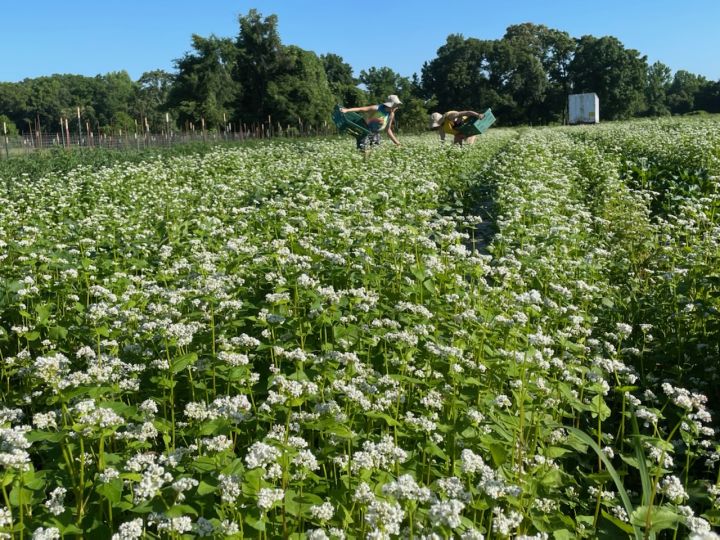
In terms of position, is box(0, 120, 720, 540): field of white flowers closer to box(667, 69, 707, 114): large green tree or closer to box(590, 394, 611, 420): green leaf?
box(590, 394, 611, 420): green leaf

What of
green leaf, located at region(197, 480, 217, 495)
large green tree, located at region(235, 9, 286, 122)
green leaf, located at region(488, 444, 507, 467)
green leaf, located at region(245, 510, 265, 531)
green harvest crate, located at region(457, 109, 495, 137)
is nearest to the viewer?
green leaf, located at region(245, 510, 265, 531)

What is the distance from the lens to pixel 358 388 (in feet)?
10.9

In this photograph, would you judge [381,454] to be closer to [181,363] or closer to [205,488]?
[205,488]

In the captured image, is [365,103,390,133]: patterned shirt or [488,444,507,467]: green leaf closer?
[488,444,507,467]: green leaf

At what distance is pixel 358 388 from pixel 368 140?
17.9 metres

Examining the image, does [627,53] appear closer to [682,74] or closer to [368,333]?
[682,74]

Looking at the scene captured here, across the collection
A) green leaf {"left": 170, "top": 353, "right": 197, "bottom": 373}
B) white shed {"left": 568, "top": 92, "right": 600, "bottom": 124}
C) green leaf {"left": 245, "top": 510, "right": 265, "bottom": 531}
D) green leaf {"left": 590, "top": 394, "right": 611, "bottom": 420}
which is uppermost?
white shed {"left": 568, "top": 92, "right": 600, "bottom": 124}

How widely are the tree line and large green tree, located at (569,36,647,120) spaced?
0.51 feet

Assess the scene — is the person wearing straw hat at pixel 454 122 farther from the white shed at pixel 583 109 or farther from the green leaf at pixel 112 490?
the white shed at pixel 583 109

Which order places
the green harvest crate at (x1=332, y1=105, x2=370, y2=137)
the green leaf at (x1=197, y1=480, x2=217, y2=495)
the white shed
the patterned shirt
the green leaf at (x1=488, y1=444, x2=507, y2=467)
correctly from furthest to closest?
1. the white shed
2. the patterned shirt
3. the green harvest crate at (x1=332, y1=105, x2=370, y2=137)
4. the green leaf at (x1=488, y1=444, x2=507, y2=467)
5. the green leaf at (x1=197, y1=480, x2=217, y2=495)

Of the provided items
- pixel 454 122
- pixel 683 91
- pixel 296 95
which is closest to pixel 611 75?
pixel 683 91

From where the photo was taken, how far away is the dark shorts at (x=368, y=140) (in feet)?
66.2

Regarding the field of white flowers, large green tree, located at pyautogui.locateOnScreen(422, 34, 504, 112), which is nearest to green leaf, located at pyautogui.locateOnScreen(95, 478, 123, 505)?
the field of white flowers

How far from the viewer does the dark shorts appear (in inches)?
795
